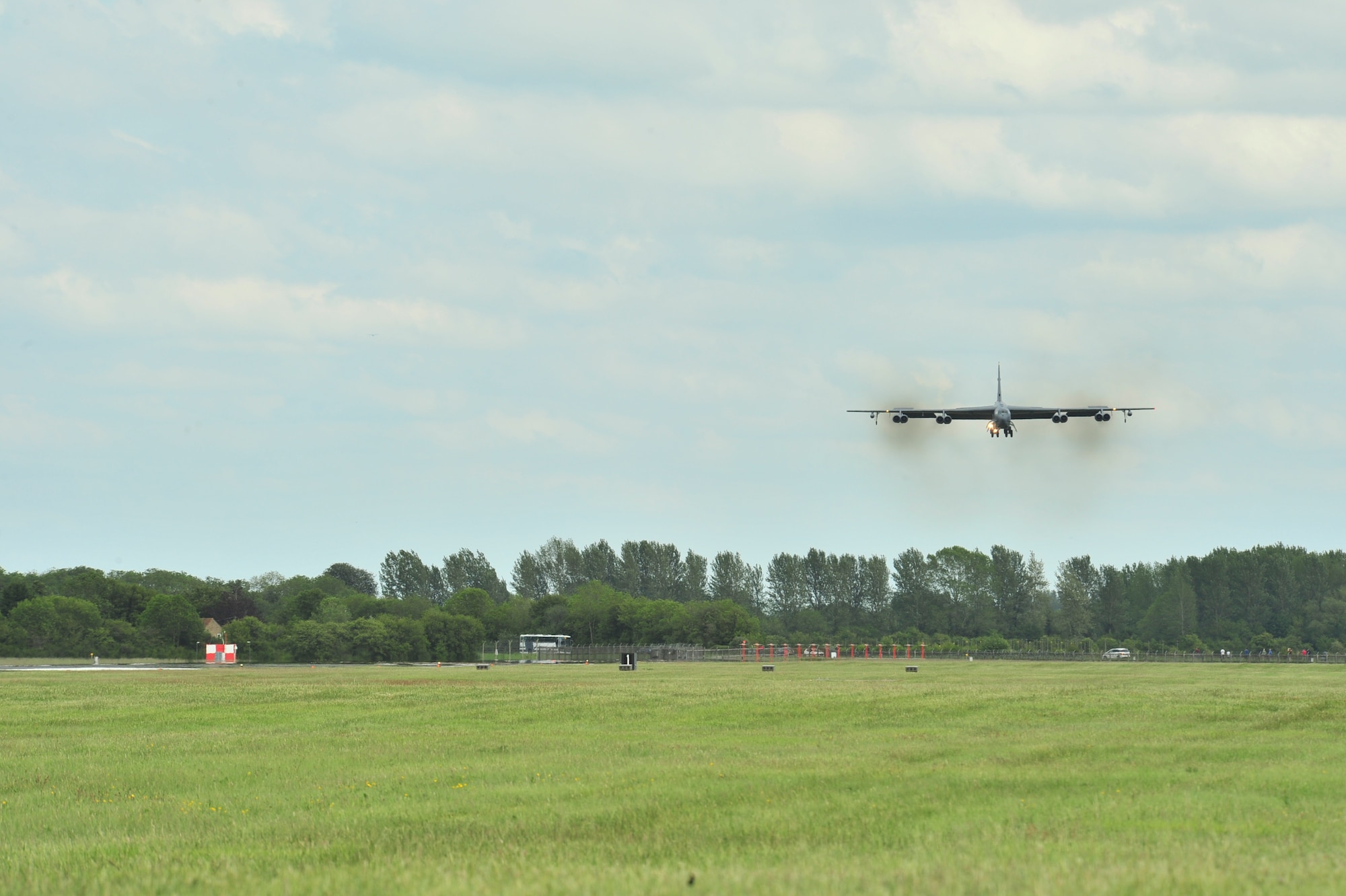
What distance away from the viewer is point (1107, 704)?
142ft

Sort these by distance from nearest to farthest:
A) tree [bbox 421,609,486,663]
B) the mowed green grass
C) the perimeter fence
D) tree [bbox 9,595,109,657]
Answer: the mowed green grass < the perimeter fence < tree [bbox 9,595,109,657] < tree [bbox 421,609,486,663]

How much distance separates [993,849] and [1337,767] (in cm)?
1247

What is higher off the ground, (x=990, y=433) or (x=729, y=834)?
(x=990, y=433)

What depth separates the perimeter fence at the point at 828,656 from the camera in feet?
420

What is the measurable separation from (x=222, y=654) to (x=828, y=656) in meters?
62.5

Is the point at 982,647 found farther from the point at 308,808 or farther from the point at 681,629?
the point at 308,808

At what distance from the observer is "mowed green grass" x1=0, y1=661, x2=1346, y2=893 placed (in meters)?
15.2

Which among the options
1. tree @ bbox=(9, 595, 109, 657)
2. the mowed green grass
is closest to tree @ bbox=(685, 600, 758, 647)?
tree @ bbox=(9, 595, 109, 657)

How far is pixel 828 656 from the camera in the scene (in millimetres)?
137125

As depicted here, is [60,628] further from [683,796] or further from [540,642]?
[683,796]

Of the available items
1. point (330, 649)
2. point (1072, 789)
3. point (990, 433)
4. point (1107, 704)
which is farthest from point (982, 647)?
point (1072, 789)

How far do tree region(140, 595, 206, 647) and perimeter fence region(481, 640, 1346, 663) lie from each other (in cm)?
3719

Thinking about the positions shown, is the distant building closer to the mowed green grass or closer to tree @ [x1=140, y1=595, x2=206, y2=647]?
tree @ [x1=140, y1=595, x2=206, y2=647]

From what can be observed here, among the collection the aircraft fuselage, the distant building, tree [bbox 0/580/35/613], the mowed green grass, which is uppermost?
the aircraft fuselage
